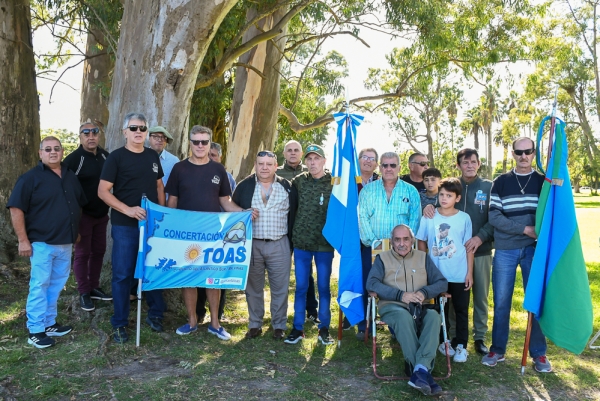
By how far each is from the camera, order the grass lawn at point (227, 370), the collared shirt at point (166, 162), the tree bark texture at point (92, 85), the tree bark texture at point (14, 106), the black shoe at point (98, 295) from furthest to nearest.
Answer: the tree bark texture at point (92, 85) → the tree bark texture at point (14, 106) → the black shoe at point (98, 295) → the collared shirt at point (166, 162) → the grass lawn at point (227, 370)

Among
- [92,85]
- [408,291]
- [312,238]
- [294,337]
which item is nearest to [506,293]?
[408,291]

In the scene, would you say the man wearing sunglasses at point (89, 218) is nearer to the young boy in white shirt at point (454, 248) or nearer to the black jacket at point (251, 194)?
the black jacket at point (251, 194)

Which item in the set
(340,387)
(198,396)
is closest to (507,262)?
(340,387)

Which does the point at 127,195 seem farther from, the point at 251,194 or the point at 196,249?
the point at 251,194

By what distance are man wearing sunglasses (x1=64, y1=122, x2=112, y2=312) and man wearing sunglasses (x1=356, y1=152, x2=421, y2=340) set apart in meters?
2.91

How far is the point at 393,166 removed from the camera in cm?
555

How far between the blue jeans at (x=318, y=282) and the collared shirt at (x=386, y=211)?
0.48 m

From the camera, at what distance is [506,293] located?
5.26 metres

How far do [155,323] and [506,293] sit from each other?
11.4ft

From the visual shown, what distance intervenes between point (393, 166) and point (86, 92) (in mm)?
11776

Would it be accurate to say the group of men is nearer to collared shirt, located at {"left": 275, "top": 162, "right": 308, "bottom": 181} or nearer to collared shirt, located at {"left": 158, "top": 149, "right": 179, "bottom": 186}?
collared shirt, located at {"left": 158, "top": 149, "right": 179, "bottom": 186}

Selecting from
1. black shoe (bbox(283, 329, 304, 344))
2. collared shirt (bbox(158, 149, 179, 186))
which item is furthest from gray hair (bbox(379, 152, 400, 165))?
collared shirt (bbox(158, 149, 179, 186))

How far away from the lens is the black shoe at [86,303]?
6016mm

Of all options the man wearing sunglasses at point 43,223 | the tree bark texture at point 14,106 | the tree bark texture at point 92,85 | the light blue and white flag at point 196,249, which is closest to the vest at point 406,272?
the light blue and white flag at point 196,249
